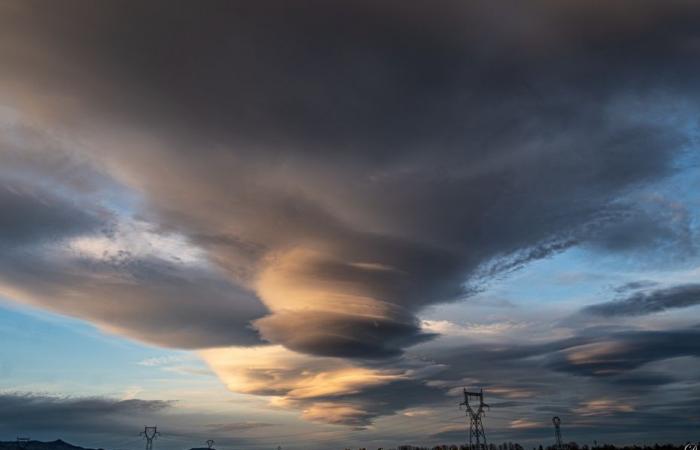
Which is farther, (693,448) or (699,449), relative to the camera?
(699,449)

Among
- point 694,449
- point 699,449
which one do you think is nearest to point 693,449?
point 694,449

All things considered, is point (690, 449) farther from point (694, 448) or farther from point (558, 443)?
point (558, 443)

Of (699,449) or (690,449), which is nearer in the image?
(690,449)

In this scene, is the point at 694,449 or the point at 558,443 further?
the point at 558,443

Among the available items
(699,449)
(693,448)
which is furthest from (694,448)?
(699,449)

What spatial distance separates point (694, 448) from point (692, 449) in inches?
27.3

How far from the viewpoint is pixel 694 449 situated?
160500 millimetres

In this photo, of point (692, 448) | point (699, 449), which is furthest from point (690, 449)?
point (699, 449)

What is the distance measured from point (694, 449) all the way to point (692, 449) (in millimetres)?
1646

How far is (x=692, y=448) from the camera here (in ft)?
538

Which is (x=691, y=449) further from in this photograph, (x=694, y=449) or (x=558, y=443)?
(x=558, y=443)

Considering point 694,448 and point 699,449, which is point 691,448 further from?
point 699,449

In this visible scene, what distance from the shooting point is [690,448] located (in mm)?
166500

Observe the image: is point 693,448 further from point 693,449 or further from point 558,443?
point 558,443
